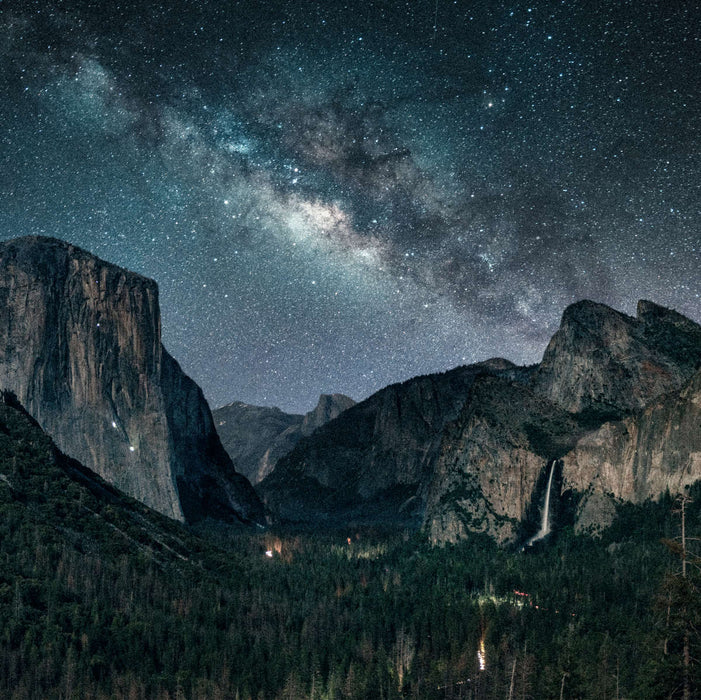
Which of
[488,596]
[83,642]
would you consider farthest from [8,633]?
[488,596]

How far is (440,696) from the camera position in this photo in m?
97.4

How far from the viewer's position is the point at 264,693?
10075 cm

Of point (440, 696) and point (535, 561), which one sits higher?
point (535, 561)

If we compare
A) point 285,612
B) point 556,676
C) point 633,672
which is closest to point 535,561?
point 285,612

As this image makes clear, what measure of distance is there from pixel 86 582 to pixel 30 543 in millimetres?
17358

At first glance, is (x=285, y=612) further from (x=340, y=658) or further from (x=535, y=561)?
(x=535, y=561)

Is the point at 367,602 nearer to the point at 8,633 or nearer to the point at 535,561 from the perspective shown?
the point at 535,561

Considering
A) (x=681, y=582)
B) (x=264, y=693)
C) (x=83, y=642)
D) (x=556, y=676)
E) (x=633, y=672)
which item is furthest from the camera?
(x=83, y=642)

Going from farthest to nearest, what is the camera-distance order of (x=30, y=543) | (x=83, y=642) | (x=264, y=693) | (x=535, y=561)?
(x=535, y=561) → (x=30, y=543) → (x=83, y=642) → (x=264, y=693)

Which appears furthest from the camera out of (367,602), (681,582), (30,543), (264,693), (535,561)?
(535,561)

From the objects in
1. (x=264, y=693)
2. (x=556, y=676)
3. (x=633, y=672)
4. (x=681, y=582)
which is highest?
(x=681, y=582)

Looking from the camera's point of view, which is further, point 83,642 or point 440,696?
point 83,642

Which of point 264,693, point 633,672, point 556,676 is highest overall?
point 556,676

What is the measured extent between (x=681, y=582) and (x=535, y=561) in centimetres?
16582
